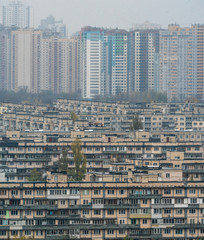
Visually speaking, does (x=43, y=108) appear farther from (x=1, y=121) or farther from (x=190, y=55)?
(x=190, y=55)

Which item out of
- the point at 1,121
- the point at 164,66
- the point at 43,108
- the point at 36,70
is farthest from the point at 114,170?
the point at 36,70

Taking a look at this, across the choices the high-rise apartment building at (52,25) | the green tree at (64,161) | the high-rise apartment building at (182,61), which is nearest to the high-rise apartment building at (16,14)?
the high-rise apartment building at (52,25)

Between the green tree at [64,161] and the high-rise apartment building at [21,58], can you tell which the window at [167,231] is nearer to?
the green tree at [64,161]

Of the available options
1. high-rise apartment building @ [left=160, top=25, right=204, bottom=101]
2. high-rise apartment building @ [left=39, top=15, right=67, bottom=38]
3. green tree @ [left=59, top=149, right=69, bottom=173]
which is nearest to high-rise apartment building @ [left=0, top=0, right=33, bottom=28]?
high-rise apartment building @ [left=39, top=15, right=67, bottom=38]

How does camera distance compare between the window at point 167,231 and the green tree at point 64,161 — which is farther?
the green tree at point 64,161

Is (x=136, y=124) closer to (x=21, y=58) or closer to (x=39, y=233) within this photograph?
(x=39, y=233)

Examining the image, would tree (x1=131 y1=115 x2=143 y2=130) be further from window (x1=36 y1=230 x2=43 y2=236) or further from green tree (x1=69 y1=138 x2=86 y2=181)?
window (x1=36 y1=230 x2=43 y2=236)

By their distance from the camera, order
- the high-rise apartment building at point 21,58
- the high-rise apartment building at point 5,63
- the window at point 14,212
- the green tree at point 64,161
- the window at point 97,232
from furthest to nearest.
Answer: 1. the high-rise apartment building at point 5,63
2. the high-rise apartment building at point 21,58
3. the green tree at point 64,161
4. the window at point 97,232
5. the window at point 14,212
